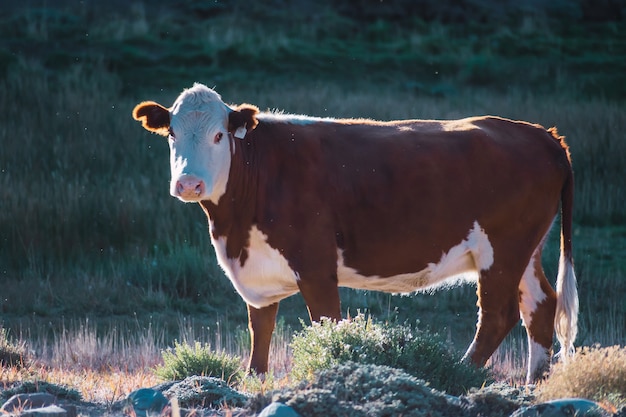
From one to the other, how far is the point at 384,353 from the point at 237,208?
6.43 feet

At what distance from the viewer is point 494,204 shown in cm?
887

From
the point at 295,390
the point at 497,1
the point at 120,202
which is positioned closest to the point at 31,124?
the point at 120,202

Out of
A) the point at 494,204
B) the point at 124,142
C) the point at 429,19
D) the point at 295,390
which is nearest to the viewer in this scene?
the point at 295,390

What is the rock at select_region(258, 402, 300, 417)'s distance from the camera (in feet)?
18.8

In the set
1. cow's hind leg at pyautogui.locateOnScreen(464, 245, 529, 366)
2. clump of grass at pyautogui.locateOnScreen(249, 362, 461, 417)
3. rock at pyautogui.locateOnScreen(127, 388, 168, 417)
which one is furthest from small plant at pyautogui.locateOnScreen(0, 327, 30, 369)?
cow's hind leg at pyautogui.locateOnScreen(464, 245, 529, 366)

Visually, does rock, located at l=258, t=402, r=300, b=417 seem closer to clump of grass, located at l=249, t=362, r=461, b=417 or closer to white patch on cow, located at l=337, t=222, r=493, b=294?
clump of grass, located at l=249, t=362, r=461, b=417

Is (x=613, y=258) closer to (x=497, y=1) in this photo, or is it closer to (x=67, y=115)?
(x=67, y=115)

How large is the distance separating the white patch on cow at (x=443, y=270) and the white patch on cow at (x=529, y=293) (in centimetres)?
57

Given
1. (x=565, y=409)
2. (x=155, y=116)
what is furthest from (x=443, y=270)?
(x=565, y=409)

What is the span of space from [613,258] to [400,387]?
10361 millimetres

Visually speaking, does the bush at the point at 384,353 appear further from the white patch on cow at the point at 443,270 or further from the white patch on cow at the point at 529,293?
the white patch on cow at the point at 529,293

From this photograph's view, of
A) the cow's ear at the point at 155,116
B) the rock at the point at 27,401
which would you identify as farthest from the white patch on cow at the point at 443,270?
the rock at the point at 27,401

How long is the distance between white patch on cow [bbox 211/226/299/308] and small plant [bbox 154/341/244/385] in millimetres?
614

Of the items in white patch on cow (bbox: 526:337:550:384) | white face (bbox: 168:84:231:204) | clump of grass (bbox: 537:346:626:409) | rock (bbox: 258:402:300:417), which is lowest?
white patch on cow (bbox: 526:337:550:384)
